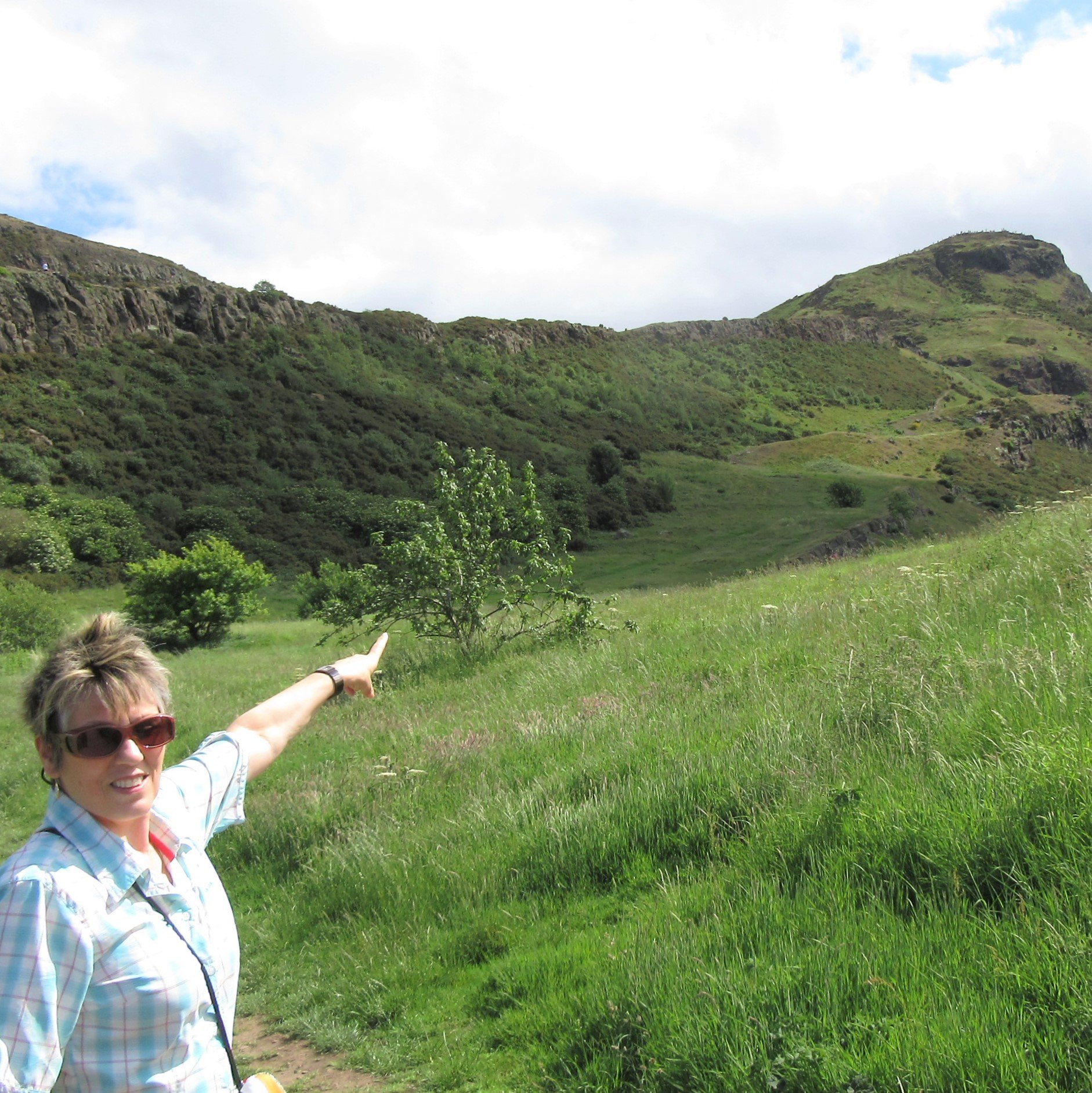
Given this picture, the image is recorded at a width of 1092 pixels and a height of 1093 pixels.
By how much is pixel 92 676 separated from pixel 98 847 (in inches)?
15.4

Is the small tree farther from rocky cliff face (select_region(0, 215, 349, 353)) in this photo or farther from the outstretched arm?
rocky cliff face (select_region(0, 215, 349, 353))

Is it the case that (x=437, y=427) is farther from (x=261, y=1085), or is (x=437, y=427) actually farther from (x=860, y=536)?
(x=261, y=1085)

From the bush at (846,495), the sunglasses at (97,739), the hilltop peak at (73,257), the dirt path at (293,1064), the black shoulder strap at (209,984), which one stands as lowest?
the bush at (846,495)

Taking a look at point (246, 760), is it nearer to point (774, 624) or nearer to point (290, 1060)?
point (290, 1060)

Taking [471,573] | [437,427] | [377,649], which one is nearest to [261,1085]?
[377,649]

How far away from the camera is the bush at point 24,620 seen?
24.0 m

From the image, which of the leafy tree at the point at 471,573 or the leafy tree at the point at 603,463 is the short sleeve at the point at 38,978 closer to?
the leafy tree at the point at 471,573

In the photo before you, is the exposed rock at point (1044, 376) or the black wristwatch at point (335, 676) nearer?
the black wristwatch at point (335, 676)

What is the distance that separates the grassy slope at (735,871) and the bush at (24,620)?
19.4 metres

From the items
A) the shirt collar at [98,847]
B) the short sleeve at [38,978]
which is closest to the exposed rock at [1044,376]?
the shirt collar at [98,847]

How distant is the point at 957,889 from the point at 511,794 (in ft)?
9.60

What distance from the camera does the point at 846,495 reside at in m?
55.2

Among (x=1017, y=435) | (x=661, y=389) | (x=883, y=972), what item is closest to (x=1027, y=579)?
(x=883, y=972)

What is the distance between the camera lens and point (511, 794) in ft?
17.5
